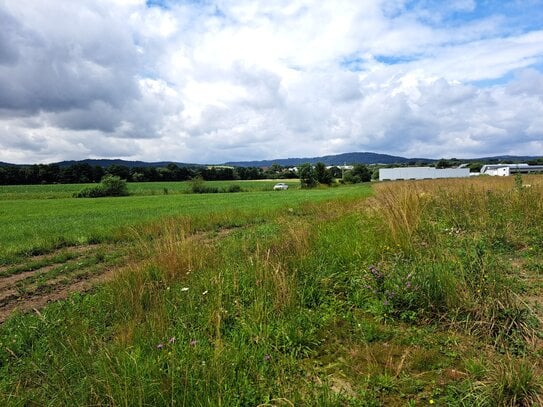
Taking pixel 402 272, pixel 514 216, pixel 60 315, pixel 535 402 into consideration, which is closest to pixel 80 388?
pixel 60 315

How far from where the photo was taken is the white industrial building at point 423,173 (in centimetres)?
8705

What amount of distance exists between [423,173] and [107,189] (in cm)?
7361

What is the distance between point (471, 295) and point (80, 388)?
12.9 ft

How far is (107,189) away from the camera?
214ft

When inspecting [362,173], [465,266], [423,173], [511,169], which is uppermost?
[465,266]

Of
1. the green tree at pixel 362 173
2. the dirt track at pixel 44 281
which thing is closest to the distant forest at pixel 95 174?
the green tree at pixel 362 173

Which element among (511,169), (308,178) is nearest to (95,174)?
(308,178)

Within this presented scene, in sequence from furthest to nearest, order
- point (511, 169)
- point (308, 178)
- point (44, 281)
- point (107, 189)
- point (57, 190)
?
point (308, 178) → point (57, 190) → point (107, 189) → point (511, 169) → point (44, 281)

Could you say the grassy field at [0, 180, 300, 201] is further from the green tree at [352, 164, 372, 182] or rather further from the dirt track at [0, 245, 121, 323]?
the dirt track at [0, 245, 121, 323]

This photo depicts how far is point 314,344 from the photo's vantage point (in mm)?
3682

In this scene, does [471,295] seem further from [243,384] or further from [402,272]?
[243,384]

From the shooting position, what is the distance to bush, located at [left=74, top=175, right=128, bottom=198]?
208 feet

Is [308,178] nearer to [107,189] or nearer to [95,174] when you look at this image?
[107,189]

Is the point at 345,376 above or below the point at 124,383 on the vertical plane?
below
